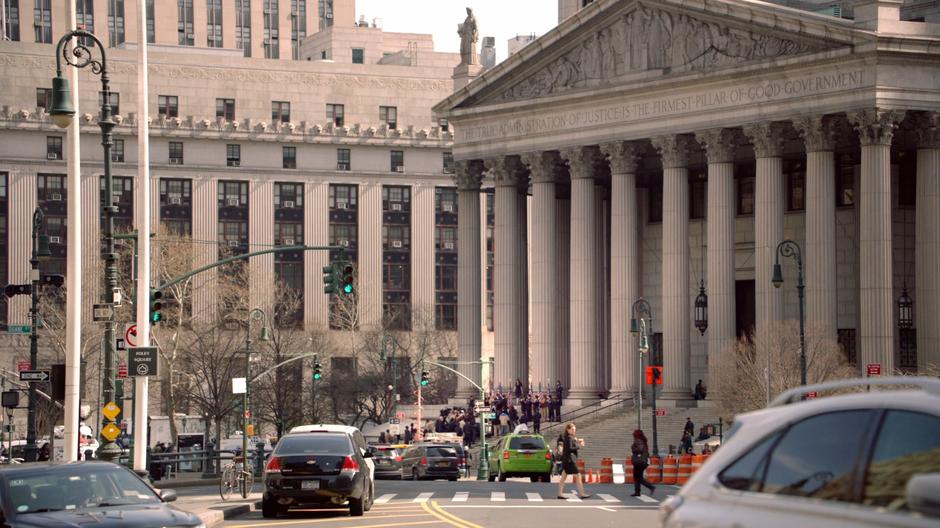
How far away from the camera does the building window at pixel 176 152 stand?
127312 mm

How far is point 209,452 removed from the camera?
5391 cm

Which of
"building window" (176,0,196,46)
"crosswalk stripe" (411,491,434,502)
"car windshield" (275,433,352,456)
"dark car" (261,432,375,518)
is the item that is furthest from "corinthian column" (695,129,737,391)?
"building window" (176,0,196,46)

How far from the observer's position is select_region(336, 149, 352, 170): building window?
13138 centimetres

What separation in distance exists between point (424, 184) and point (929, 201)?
67158mm

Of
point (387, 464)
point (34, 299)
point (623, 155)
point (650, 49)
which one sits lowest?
point (387, 464)

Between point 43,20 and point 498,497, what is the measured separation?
118m

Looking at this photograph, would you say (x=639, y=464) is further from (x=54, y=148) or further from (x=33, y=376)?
(x=54, y=148)

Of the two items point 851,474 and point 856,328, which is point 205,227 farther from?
point 851,474

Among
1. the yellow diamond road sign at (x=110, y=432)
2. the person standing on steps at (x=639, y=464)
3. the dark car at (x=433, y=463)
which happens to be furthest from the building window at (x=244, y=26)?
the yellow diamond road sign at (x=110, y=432)

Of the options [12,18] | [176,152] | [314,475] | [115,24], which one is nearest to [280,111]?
[176,152]

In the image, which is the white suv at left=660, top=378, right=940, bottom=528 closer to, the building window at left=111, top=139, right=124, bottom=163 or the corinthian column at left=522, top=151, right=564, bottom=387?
the corinthian column at left=522, top=151, right=564, bottom=387

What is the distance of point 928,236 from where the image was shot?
228 ft

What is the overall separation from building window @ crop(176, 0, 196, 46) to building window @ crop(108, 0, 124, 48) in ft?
15.5

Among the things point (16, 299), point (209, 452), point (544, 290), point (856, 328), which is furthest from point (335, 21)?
point (209, 452)
